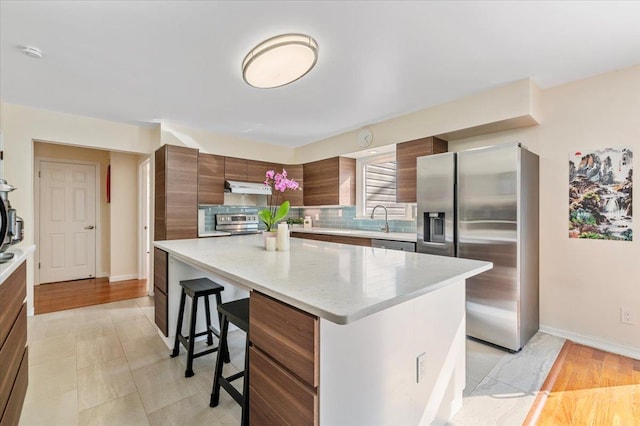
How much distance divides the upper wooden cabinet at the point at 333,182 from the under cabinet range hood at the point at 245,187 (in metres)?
0.80

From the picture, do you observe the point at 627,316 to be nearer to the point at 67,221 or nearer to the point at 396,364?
the point at 396,364

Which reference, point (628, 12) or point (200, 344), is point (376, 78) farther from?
point (200, 344)

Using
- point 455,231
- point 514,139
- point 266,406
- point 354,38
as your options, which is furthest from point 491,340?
point 354,38

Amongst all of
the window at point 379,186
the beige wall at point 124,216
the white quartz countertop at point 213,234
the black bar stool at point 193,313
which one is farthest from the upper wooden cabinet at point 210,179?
the window at point 379,186

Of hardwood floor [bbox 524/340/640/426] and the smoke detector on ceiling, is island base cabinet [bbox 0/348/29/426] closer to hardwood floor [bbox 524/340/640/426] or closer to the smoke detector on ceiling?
the smoke detector on ceiling

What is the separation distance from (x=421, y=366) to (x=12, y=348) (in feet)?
6.66

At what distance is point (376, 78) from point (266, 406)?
249cm

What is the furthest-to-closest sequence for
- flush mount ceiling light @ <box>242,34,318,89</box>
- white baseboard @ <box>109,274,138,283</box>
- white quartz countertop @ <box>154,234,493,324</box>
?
1. white baseboard @ <box>109,274,138,283</box>
2. flush mount ceiling light @ <box>242,34,318,89</box>
3. white quartz countertop @ <box>154,234,493,324</box>

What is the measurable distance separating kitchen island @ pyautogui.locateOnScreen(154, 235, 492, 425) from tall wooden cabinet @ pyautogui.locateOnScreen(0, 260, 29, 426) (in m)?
0.80

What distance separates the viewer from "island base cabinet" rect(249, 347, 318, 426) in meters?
1.00

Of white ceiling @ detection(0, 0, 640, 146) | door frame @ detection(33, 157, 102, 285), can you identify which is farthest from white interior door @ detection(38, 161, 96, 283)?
white ceiling @ detection(0, 0, 640, 146)

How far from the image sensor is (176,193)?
12.3 ft

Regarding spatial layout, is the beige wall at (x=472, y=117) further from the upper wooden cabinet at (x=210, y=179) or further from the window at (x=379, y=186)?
the upper wooden cabinet at (x=210, y=179)

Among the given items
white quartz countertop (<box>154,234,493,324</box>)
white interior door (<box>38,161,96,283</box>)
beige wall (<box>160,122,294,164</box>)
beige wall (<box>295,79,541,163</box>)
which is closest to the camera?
white quartz countertop (<box>154,234,493,324</box>)
